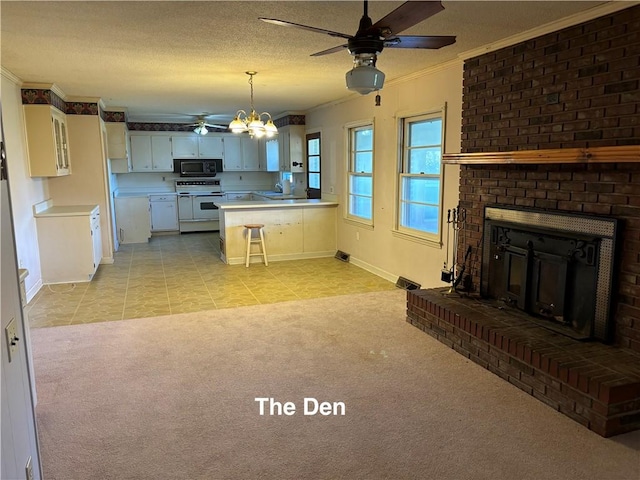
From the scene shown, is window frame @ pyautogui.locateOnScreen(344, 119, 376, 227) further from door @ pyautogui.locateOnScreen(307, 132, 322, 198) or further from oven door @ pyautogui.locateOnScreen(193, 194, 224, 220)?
oven door @ pyautogui.locateOnScreen(193, 194, 224, 220)

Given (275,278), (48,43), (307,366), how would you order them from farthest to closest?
(275,278) → (48,43) → (307,366)

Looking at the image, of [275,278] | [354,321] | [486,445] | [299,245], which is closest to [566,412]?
[486,445]

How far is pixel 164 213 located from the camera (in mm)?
9742

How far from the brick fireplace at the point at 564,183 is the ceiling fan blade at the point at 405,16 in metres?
1.45

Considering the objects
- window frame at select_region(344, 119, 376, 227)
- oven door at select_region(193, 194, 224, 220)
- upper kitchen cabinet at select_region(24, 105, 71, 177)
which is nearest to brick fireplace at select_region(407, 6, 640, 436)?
window frame at select_region(344, 119, 376, 227)

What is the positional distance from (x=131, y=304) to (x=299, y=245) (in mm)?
2976

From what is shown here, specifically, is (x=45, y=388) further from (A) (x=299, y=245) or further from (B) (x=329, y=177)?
(B) (x=329, y=177)

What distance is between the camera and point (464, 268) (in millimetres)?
4176

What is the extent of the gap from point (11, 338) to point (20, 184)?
4334 mm

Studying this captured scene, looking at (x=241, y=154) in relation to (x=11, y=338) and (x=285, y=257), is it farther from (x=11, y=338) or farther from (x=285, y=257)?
(x=11, y=338)

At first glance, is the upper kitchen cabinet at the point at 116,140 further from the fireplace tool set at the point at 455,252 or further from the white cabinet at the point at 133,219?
the fireplace tool set at the point at 455,252

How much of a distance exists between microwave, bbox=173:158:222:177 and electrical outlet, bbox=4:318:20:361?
9124 millimetres

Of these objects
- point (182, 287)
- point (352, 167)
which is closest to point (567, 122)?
point (352, 167)

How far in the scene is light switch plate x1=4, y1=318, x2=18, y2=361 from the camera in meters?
1.40
